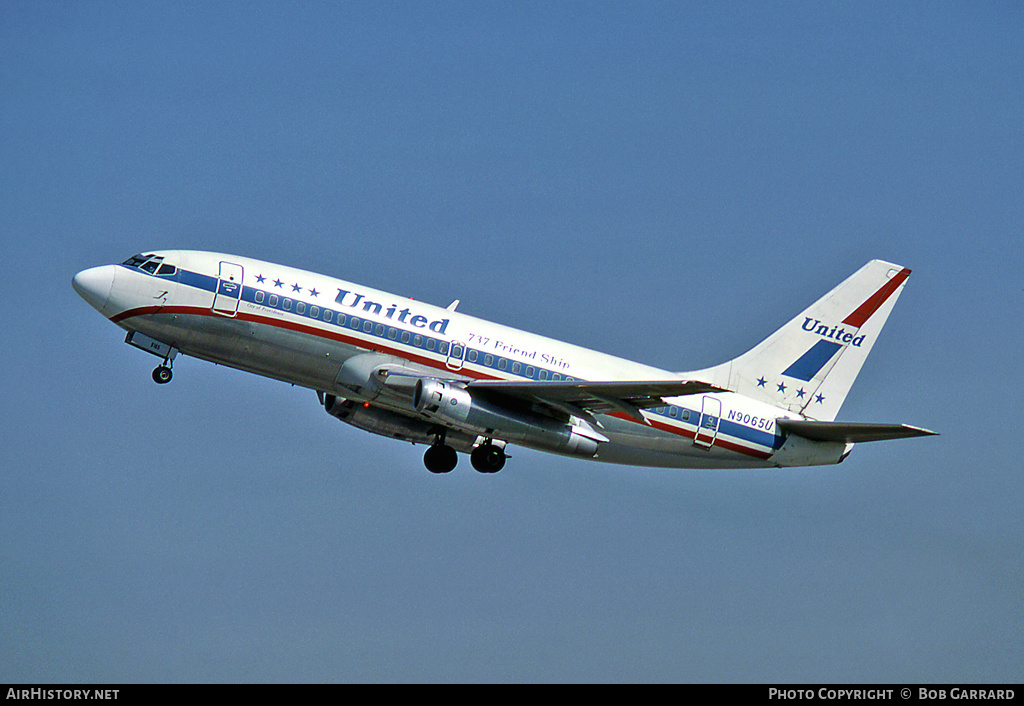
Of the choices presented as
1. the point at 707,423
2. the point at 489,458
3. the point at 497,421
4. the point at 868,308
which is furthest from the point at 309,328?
the point at 868,308

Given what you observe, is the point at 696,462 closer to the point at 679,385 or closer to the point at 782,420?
the point at 782,420

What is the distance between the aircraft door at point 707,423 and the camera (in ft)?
160

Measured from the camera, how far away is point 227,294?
44.0m

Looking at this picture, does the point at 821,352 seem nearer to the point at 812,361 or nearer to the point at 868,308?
the point at 812,361

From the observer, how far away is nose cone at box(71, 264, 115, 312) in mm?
44062

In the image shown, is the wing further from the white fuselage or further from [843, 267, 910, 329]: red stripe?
[843, 267, 910, 329]: red stripe

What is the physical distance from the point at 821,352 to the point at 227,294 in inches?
893

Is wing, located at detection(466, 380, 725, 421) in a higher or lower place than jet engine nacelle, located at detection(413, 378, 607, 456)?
higher

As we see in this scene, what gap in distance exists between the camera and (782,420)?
50.1 meters

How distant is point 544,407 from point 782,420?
9.60 metres

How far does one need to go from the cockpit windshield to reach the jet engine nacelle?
8.85 m

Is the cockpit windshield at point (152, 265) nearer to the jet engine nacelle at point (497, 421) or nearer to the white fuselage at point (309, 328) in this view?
the white fuselage at point (309, 328)

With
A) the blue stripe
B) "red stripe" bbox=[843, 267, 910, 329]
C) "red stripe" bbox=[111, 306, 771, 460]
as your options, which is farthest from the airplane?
"red stripe" bbox=[843, 267, 910, 329]
